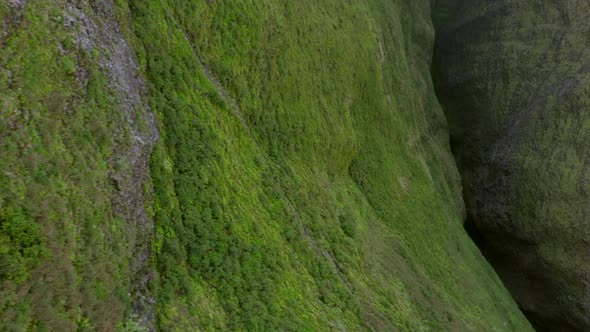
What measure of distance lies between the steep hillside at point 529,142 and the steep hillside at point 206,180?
437 inches

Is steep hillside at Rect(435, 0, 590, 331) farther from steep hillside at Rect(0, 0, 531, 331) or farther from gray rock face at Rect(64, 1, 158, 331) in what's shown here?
gray rock face at Rect(64, 1, 158, 331)

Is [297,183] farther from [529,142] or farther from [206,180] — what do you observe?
[529,142]

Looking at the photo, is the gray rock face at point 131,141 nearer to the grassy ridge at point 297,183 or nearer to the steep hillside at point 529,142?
the grassy ridge at point 297,183

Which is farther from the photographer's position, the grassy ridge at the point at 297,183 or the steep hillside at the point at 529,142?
the steep hillside at the point at 529,142

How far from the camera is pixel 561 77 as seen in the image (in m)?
41.3

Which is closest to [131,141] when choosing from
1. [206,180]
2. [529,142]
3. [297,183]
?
[206,180]

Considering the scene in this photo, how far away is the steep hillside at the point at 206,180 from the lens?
9.97 metres

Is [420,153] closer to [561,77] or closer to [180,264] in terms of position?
[561,77]

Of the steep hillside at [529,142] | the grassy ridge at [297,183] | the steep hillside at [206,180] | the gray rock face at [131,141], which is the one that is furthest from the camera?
the steep hillside at [529,142]

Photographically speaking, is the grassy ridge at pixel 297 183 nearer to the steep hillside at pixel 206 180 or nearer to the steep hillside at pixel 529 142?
the steep hillside at pixel 206 180

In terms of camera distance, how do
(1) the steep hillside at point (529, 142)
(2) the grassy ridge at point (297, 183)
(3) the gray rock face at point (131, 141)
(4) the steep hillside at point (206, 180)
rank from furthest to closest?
(1) the steep hillside at point (529, 142) < (2) the grassy ridge at point (297, 183) < (3) the gray rock face at point (131, 141) < (4) the steep hillside at point (206, 180)

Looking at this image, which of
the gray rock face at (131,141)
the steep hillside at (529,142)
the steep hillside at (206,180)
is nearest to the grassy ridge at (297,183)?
the steep hillside at (206,180)

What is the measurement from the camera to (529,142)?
40344 mm

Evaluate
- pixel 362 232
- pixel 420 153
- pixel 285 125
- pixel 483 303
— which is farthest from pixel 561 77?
pixel 285 125
